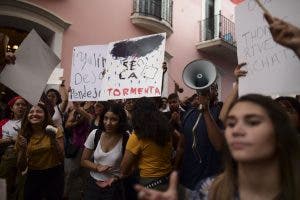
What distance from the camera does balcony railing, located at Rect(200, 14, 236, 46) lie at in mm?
14859

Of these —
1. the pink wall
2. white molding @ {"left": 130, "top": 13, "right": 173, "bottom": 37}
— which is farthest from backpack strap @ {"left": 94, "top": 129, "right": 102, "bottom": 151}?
white molding @ {"left": 130, "top": 13, "right": 173, "bottom": 37}

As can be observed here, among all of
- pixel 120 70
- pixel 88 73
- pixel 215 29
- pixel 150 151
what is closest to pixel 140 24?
pixel 215 29

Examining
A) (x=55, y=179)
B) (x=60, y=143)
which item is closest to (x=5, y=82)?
(x=60, y=143)

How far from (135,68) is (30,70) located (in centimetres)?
190

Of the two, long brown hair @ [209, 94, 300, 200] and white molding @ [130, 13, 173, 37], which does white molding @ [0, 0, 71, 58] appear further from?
long brown hair @ [209, 94, 300, 200]

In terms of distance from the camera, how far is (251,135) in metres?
1.85

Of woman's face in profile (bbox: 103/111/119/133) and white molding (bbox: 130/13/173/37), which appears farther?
white molding (bbox: 130/13/173/37)

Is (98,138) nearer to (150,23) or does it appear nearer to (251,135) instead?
(251,135)

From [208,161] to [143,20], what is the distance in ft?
28.4

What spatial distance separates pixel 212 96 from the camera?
3930 mm

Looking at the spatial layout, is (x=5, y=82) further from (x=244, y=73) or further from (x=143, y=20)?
(x=143, y=20)

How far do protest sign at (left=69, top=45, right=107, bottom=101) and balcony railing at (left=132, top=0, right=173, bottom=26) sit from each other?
19.0ft

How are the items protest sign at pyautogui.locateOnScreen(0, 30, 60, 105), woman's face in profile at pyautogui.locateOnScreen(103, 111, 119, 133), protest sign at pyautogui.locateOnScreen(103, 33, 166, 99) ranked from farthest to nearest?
protest sign at pyautogui.locateOnScreen(103, 33, 166, 99), woman's face in profile at pyautogui.locateOnScreen(103, 111, 119, 133), protest sign at pyautogui.locateOnScreen(0, 30, 60, 105)

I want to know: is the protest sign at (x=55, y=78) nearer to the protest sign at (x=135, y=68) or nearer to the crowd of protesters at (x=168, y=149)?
the crowd of protesters at (x=168, y=149)
